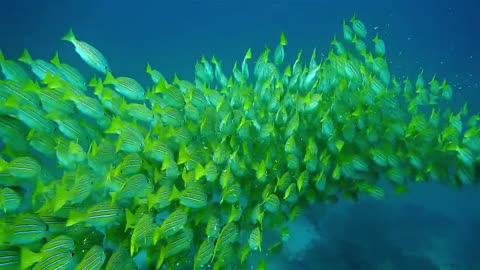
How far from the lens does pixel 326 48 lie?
24953 mm

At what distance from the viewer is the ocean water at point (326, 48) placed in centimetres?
689

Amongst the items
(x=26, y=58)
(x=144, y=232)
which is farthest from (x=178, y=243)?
(x=26, y=58)

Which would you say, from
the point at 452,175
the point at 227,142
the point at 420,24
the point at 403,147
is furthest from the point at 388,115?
the point at 420,24

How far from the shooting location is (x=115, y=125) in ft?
12.1

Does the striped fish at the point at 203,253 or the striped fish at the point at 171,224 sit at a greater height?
the striped fish at the point at 171,224

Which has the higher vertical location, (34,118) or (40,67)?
(40,67)

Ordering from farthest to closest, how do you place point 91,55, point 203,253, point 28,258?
1. point 91,55
2. point 203,253
3. point 28,258

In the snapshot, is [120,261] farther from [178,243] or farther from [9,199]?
[9,199]

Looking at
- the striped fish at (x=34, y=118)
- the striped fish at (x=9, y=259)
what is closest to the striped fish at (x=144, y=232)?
the striped fish at (x=9, y=259)

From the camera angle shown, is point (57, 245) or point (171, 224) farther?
point (171, 224)

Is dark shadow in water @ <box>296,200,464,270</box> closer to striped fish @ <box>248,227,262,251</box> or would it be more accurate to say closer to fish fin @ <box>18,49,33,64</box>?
striped fish @ <box>248,227,262,251</box>

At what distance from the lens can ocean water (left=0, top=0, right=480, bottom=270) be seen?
6.89m

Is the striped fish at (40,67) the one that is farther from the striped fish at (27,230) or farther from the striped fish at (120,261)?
the striped fish at (120,261)

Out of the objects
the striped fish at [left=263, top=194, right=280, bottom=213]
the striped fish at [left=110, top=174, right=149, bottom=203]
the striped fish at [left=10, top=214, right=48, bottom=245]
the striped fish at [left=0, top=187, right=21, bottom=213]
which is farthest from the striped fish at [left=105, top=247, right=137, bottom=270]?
the striped fish at [left=263, top=194, right=280, bottom=213]
